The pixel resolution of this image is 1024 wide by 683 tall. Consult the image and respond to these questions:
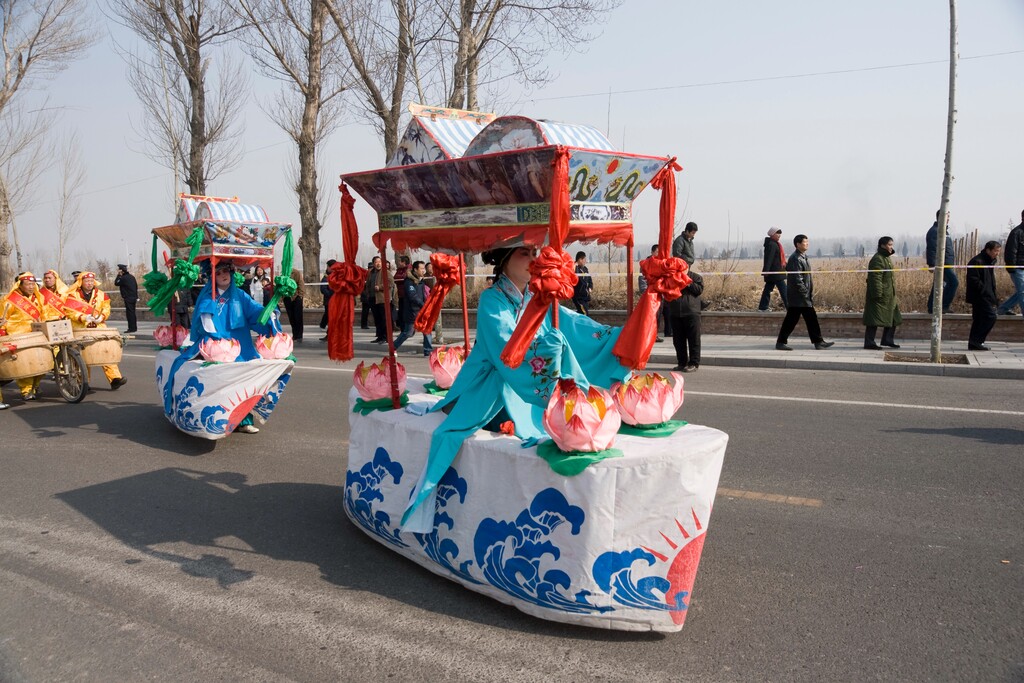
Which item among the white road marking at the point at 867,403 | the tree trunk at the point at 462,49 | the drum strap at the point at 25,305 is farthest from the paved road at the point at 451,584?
the tree trunk at the point at 462,49

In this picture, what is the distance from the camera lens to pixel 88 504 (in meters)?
5.81

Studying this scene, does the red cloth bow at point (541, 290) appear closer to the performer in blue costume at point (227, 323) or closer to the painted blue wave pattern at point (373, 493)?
the painted blue wave pattern at point (373, 493)

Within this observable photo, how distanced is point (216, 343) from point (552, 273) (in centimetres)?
495

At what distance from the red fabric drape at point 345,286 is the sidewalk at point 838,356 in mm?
8315

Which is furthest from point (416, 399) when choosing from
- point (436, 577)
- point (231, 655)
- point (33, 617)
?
point (33, 617)

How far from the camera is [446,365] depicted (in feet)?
17.7

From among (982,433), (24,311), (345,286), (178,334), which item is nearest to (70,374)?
(24,311)

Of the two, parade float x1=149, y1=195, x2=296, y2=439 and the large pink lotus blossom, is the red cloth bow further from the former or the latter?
the large pink lotus blossom

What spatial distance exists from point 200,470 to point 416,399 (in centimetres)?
258

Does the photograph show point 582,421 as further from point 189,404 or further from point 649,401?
point 189,404

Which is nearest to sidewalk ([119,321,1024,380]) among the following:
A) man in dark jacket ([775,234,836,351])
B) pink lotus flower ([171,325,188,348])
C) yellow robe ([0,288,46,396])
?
man in dark jacket ([775,234,836,351])

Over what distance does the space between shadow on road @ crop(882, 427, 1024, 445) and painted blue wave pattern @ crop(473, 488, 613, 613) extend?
482 cm

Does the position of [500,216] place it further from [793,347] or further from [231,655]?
[793,347]

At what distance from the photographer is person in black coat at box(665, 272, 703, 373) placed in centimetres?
1148
